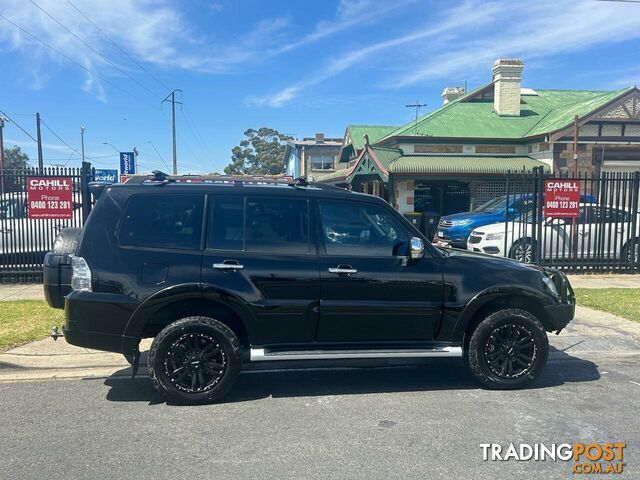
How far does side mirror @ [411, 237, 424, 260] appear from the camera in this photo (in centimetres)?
475

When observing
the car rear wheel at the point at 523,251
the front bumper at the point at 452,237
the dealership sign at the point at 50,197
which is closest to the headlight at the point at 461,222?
the front bumper at the point at 452,237

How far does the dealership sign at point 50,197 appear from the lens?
991cm

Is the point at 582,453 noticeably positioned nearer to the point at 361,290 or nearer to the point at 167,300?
the point at 361,290

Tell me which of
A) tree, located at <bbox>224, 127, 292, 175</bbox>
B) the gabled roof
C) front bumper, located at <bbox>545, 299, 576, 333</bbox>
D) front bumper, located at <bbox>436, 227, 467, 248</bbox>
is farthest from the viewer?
tree, located at <bbox>224, 127, 292, 175</bbox>

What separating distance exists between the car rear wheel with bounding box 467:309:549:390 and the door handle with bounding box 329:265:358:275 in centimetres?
128

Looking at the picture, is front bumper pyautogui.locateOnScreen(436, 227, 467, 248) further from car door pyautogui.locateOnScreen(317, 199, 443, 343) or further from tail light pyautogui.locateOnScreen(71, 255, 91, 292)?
tail light pyautogui.locateOnScreen(71, 255, 91, 292)

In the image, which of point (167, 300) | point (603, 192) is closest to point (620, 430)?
point (167, 300)

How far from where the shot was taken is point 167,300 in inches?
179

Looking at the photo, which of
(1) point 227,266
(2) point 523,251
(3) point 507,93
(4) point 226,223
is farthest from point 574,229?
(3) point 507,93

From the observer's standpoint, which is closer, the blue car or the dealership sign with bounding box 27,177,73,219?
the dealership sign with bounding box 27,177,73,219

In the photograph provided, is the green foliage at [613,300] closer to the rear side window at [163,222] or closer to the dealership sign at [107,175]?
the rear side window at [163,222]

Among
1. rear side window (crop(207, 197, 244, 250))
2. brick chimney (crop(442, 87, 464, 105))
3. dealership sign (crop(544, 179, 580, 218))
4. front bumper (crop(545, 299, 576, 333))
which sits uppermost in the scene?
brick chimney (crop(442, 87, 464, 105))

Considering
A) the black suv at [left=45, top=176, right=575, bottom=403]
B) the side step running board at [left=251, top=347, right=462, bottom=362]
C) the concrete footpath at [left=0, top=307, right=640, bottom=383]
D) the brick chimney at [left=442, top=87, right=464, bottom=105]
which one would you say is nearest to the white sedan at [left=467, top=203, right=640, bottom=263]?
the concrete footpath at [left=0, top=307, right=640, bottom=383]

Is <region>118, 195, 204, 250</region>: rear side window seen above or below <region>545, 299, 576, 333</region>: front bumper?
above
